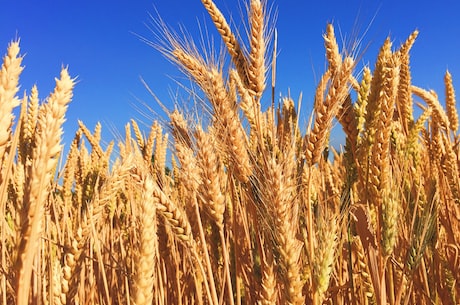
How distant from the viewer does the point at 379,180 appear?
4.09ft

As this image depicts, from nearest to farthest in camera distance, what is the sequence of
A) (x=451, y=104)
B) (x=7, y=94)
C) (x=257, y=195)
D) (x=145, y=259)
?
1. (x=7, y=94)
2. (x=145, y=259)
3. (x=257, y=195)
4. (x=451, y=104)

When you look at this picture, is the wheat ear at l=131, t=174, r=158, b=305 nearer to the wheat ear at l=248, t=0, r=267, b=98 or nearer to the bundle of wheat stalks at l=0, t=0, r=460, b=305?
the bundle of wheat stalks at l=0, t=0, r=460, b=305

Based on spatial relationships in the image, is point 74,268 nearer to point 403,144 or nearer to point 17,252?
point 17,252

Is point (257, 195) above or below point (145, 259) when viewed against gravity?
above

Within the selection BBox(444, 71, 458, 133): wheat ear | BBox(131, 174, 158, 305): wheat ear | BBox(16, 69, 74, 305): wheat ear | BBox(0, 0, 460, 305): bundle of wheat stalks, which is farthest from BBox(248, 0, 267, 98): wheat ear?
BBox(444, 71, 458, 133): wheat ear

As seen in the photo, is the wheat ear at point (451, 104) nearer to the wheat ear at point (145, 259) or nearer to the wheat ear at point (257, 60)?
the wheat ear at point (257, 60)

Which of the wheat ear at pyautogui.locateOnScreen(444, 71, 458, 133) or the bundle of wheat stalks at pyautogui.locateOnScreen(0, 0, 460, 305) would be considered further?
the wheat ear at pyautogui.locateOnScreen(444, 71, 458, 133)

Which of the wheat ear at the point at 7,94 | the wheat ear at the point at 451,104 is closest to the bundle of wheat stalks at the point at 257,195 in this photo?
the wheat ear at the point at 7,94

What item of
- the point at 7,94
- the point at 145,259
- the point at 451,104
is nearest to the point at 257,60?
the point at 145,259

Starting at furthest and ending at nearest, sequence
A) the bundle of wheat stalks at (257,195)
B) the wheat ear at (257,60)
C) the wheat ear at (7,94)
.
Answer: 1. the wheat ear at (257,60)
2. the bundle of wheat stalks at (257,195)
3. the wheat ear at (7,94)

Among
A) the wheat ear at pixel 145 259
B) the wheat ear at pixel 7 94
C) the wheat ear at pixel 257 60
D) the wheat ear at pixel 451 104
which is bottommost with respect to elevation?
the wheat ear at pixel 145 259

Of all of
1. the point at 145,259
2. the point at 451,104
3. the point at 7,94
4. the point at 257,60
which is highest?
the point at 451,104

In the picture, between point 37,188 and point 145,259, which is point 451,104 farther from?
point 37,188

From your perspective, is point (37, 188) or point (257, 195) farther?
point (257, 195)
